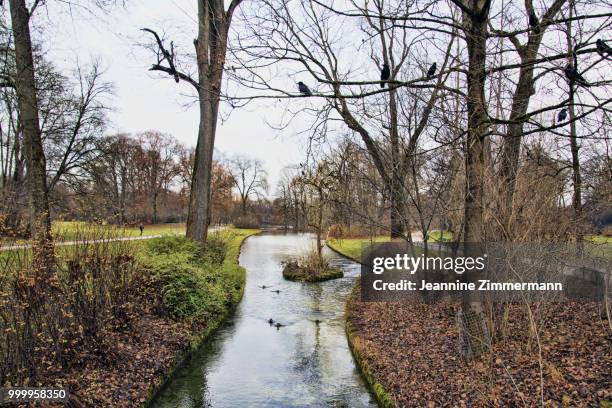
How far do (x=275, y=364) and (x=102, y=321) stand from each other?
3.06 meters

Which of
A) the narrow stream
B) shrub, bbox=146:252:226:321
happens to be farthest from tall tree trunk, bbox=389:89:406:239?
shrub, bbox=146:252:226:321

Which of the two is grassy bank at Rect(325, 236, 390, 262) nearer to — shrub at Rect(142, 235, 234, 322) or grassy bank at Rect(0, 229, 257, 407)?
shrub at Rect(142, 235, 234, 322)

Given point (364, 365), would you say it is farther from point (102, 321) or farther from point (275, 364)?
point (102, 321)

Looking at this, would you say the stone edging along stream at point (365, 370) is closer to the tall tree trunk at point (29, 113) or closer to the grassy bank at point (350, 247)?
the tall tree trunk at point (29, 113)

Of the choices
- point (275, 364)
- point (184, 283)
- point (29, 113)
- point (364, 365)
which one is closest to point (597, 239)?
point (364, 365)

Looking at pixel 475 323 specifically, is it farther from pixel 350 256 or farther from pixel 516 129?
pixel 350 256

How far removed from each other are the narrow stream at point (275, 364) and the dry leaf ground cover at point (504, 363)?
64 cm

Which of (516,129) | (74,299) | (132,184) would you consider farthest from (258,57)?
(132,184)

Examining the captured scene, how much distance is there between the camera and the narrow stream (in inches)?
246

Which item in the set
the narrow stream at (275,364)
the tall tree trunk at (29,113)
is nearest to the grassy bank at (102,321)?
the narrow stream at (275,364)

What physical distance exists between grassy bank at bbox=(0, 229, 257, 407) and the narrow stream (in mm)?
432

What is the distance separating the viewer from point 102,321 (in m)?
6.25

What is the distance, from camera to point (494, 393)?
4.59m

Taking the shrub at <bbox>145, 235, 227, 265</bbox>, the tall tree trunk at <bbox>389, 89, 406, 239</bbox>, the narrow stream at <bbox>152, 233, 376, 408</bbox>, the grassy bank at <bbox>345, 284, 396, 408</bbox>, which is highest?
the tall tree trunk at <bbox>389, 89, 406, 239</bbox>
